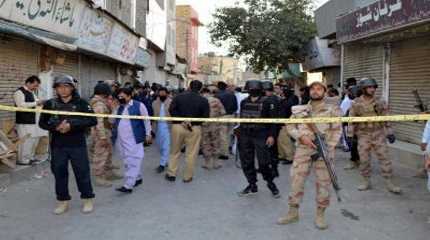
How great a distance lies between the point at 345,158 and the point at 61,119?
7.00 m

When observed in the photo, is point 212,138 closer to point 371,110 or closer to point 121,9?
point 371,110

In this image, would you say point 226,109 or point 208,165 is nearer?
point 208,165

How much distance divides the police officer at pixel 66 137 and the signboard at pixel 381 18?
19.4ft

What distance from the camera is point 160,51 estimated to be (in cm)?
2981

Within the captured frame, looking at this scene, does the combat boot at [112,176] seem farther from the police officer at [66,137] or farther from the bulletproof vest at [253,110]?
the bulletproof vest at [253,110]

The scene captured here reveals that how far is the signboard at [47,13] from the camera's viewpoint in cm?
861

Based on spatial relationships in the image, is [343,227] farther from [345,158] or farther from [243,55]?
[243,55]

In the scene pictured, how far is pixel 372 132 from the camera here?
7508mm

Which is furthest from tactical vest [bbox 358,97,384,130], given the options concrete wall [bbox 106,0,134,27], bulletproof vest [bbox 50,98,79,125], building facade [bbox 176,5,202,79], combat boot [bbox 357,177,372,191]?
building facade [bbox 176,5,202,79]

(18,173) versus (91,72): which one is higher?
(91,72)

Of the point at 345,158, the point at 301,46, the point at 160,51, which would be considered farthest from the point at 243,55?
the point at 345,158

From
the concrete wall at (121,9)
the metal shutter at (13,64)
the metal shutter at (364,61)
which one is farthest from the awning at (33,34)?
the metal shutter at (364,61)

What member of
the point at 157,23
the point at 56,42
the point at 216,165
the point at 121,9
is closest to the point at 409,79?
the point at 216,165

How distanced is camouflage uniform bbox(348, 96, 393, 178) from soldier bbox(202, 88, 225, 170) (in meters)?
3.19
